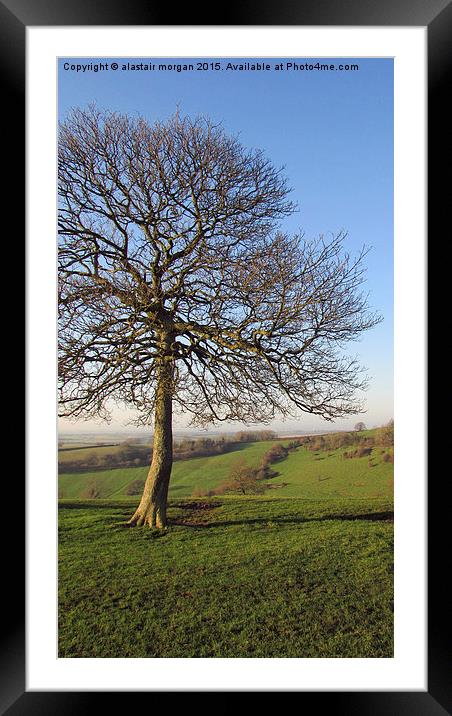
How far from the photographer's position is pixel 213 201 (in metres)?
3.58

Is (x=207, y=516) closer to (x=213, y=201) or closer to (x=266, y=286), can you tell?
(x=266, y=286)

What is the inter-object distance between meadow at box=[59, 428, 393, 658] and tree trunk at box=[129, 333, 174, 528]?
96 mm

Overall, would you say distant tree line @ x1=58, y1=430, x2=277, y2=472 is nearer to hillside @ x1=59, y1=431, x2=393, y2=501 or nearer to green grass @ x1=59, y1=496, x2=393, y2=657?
hillside @ x1=59, y1=431, x2=393, y2=501

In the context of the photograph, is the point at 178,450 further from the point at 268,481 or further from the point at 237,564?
the point at 237,564

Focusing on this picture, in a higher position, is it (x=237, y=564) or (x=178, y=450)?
(x=178, y=450)

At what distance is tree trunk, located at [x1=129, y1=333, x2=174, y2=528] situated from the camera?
11.3ft

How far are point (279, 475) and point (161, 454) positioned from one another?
1.19m

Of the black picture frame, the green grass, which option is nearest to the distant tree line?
the green grass

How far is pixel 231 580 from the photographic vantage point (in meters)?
3.26

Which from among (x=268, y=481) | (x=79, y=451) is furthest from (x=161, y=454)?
(x=268, y=481)
